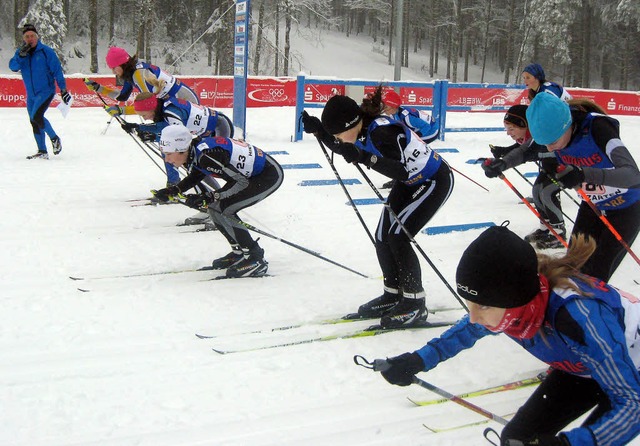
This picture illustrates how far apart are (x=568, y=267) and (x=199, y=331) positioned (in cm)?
284

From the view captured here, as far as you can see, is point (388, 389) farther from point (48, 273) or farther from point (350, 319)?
point (48, 273)

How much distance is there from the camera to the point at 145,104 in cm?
657

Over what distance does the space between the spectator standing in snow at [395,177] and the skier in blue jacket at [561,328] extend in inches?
76.1

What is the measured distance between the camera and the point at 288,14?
33969 millimetres

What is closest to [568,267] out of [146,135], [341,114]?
[341,114]

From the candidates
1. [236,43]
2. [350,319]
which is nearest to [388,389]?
[350,319]

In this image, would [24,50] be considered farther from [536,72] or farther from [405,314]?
[405,314]

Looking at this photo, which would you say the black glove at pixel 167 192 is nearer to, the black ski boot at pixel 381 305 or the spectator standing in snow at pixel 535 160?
the black ski boot at pixel 381 305

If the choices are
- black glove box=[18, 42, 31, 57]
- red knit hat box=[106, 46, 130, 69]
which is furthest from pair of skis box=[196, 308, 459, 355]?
black glove box=[18, 42, 31, 57]

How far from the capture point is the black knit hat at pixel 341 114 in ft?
13.1

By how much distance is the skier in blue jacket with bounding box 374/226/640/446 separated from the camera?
191cm

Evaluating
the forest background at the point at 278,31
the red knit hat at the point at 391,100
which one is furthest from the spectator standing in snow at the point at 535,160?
the forest background at the point at 278,31

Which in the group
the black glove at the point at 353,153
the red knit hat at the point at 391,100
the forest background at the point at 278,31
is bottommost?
the black glove at the point at 353,153

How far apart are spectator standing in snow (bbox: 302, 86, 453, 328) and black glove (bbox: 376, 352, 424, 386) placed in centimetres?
179
